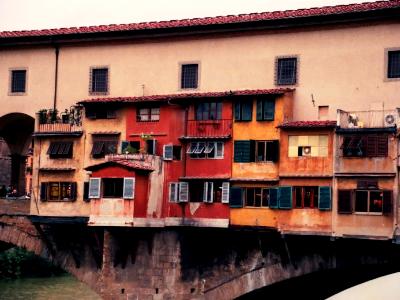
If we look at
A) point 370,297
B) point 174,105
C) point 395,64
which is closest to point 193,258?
point 174,105

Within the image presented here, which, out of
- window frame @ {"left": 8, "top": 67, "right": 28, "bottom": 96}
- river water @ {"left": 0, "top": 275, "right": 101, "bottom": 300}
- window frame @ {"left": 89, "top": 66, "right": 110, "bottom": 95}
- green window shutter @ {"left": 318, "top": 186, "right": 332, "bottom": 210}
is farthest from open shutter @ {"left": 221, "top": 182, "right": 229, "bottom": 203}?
river water @ {"left": 0, "top": 275, "right": 101, "bottom": 300}

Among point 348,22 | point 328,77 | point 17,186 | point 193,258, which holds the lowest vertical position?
point 193,258

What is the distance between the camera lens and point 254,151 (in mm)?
25609

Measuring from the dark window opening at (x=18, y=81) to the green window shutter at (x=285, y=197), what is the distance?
12.9m

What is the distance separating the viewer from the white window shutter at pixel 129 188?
2552cm

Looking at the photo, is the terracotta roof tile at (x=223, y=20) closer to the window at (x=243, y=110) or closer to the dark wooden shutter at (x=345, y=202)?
the window at (x=243, y=110)

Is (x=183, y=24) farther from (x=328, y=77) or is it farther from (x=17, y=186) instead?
(x=17, y=186)

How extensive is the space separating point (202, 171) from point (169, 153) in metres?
1.41

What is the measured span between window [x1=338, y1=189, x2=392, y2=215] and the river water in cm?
2560

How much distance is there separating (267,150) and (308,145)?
5.00 feet

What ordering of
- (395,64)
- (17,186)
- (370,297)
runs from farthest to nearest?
(17,186) → (395,64) → (370,297)

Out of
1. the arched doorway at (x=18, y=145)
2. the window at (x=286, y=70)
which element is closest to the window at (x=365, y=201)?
the window at (x=286, y=70)

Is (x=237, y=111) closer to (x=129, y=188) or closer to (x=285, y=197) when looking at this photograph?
(x=285, y=197)

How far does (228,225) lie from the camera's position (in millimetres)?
25594
